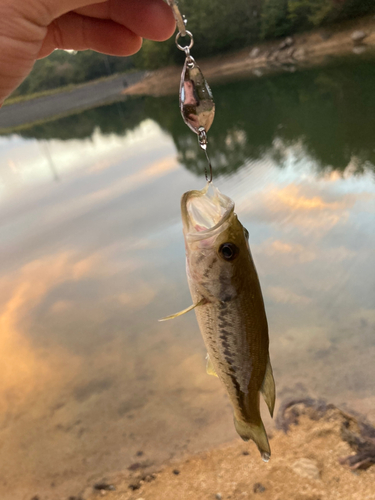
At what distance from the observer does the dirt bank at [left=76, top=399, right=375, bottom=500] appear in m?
2.75

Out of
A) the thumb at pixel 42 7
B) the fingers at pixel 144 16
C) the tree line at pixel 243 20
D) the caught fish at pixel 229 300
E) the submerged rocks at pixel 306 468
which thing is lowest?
the submerged rocks at pixel 306 468

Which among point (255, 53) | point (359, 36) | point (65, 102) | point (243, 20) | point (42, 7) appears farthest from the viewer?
point (65, 102)

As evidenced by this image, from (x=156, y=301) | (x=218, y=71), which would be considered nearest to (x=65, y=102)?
(x=218, y=71)

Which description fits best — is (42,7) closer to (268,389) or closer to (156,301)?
(268,389)

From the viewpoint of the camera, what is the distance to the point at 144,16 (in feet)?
6.35

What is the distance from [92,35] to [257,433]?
2.38m

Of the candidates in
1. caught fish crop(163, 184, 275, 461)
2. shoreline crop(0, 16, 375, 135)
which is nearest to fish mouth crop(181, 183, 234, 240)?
caught fish crop(163, 184, 275, 461)

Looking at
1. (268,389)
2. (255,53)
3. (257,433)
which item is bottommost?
(257,433)

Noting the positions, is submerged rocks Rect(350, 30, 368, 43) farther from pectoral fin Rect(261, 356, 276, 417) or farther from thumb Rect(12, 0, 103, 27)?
pectoral fin Rect(261, 356, 276, 417)

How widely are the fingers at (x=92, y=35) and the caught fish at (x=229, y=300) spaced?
115 cm

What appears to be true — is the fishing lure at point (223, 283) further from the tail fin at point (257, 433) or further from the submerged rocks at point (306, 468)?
the submerged rocks at point (306, 468)

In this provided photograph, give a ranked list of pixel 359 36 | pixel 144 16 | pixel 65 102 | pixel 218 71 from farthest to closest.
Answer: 1. pixel 65 102
2. pixel 218 71
3. pixel 359 36
4. pixel 144 16

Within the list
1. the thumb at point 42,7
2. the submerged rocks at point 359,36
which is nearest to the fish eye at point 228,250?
the thumb at point 42,7

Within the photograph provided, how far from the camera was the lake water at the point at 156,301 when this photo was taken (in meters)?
3.55
